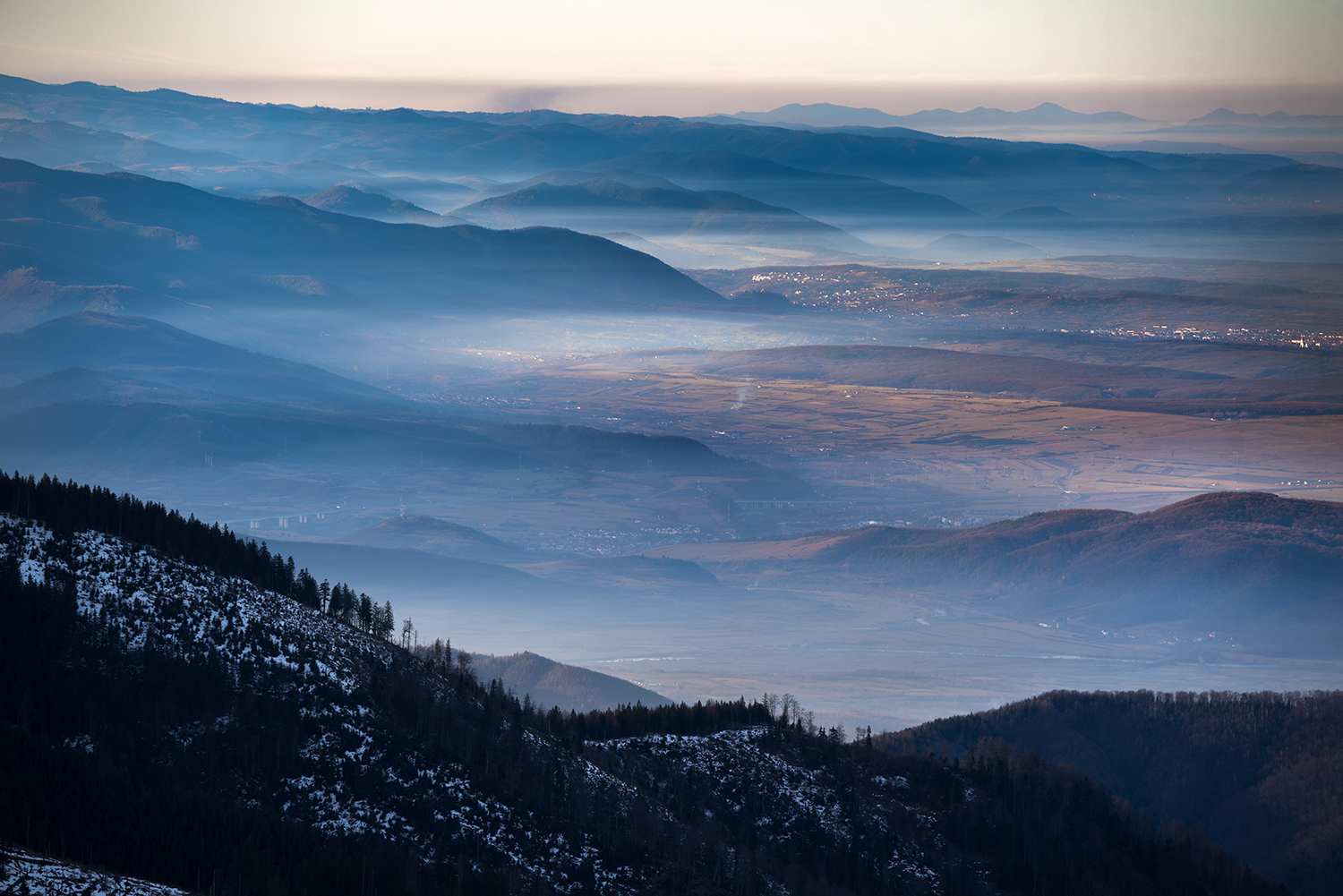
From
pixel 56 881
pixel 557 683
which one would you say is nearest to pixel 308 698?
pixel 56 881

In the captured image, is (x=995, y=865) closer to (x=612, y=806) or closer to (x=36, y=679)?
(x=612, y=806)

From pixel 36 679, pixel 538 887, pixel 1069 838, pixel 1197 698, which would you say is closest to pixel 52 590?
pixel 36 679

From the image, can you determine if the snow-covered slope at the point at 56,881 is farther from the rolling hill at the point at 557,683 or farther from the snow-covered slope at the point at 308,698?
the rolling hill at the point at 557,683

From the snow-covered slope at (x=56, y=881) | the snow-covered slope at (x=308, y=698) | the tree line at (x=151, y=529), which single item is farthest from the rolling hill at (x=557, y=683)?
the snow-covered slope at (x=56, y=881)

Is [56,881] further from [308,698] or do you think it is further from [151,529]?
[151,529]

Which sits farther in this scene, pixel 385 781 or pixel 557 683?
pixel 557 683

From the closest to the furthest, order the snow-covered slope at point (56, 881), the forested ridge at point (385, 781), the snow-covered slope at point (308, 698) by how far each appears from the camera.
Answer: the snow-covered slope at point (56, 881), the forested ridge at point (385, 781), the snow-covered slope at point (308, 698)
